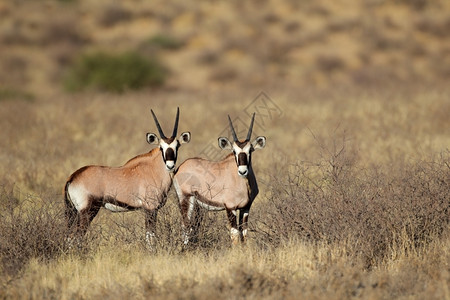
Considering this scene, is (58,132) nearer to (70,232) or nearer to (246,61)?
(70,232)

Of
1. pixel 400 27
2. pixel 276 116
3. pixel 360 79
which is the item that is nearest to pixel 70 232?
pixel 276 116

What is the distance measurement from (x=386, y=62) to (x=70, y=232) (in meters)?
25.3

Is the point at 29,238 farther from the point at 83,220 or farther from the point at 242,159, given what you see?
the point at 242,159

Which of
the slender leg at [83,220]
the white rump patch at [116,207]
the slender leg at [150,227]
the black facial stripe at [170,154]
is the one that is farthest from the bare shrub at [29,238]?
the black facial stripe at [170,154]

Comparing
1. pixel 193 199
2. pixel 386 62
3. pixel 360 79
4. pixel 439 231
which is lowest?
pixel 439 231

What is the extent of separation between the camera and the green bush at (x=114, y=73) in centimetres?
2631

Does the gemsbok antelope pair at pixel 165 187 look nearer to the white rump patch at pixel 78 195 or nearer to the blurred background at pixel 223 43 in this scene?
the white rump patch at pixel 78 195

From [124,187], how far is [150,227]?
84cm

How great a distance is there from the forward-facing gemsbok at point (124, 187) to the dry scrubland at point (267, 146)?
1.04 ft

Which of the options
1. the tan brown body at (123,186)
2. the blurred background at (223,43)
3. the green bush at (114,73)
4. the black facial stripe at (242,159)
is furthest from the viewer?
the blurred background at (223,43)

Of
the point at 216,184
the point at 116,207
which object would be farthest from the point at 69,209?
the point at 216,184

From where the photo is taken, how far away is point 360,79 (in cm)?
2644

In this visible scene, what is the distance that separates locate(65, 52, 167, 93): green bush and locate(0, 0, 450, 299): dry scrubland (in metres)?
1.17

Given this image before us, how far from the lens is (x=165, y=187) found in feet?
28.3
